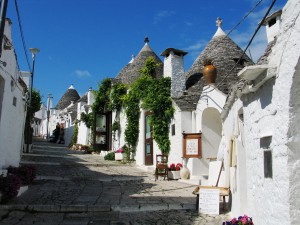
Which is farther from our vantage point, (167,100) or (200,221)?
(167,100)

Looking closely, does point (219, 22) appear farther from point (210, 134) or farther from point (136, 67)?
point (210, 134)

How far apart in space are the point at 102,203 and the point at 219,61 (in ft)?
27.8

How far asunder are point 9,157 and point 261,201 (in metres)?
6.84

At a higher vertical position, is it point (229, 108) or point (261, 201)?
point (229, 108)

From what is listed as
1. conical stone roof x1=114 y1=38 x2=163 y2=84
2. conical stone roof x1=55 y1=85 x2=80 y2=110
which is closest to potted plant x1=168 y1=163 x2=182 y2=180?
conical stone roof x1=114 y1=38 x2=163 y2=84

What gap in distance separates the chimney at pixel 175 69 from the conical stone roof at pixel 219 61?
Answer: 0.43m

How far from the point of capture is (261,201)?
4551 mm

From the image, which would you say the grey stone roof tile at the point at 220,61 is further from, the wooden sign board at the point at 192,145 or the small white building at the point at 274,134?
the small white building at the point at 274,134

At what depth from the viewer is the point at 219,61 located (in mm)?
13133

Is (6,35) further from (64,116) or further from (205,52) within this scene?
(64,116)

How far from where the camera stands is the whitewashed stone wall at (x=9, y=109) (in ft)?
24.9

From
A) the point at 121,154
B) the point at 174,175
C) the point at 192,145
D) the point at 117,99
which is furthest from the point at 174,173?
the point at 117,99

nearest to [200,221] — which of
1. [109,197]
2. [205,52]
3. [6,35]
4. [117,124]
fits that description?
[109,197]

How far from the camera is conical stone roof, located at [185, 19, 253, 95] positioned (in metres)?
12.5
